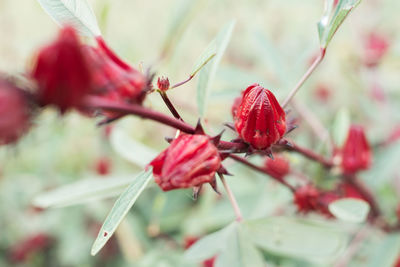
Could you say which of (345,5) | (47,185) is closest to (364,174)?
(345,5)

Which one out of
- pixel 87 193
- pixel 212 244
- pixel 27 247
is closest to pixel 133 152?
pixel 87 193

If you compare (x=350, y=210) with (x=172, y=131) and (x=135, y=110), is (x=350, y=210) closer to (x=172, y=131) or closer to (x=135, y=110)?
(x=135, y=110)

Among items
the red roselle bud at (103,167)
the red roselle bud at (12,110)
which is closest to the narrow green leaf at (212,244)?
the red roselle bud at (12,110)

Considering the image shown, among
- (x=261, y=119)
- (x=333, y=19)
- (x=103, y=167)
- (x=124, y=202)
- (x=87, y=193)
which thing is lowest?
(x=103, y=167)

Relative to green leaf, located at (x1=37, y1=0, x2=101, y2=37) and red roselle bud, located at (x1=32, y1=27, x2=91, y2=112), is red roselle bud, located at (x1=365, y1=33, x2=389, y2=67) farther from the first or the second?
red roselle bud, located at (x1=32, y1=27, x2=91, y2=112)

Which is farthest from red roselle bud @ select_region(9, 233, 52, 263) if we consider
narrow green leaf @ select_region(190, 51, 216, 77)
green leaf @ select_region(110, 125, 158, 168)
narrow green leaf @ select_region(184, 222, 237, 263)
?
narrow green leaf @ select_region(190, 51, 216, 77)
